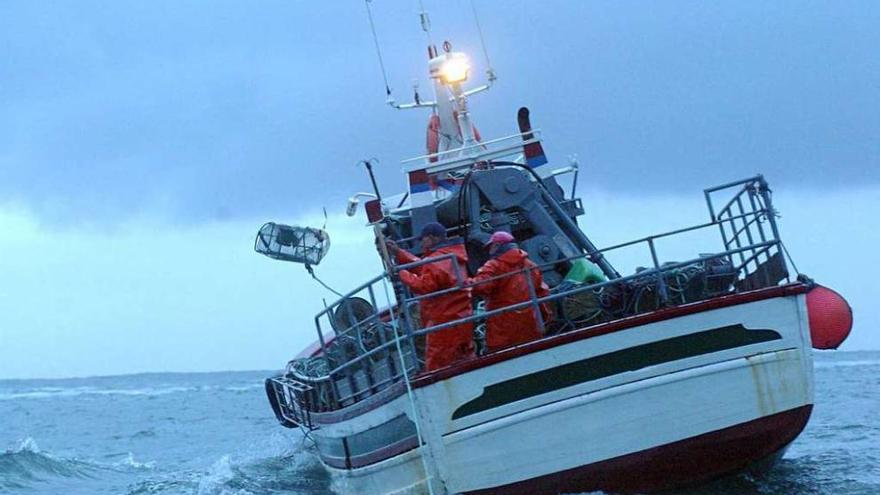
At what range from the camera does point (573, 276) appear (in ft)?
39.3

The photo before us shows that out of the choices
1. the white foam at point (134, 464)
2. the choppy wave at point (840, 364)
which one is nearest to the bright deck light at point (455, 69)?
the white foam at point (134, 464)

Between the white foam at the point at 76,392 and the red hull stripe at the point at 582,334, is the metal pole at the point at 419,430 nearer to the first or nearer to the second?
the red hull stripe at the point at 582,334

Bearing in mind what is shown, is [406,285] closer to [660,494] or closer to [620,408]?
[620,408]

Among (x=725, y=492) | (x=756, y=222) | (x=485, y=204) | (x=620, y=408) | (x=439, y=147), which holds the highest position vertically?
(x=439, y=147)

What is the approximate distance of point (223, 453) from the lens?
2614 cm

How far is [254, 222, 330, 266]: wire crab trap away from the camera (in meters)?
14.3

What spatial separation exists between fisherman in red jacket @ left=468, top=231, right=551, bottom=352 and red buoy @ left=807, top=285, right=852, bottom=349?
7.86 feet

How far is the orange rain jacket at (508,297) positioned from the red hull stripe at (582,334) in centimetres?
51

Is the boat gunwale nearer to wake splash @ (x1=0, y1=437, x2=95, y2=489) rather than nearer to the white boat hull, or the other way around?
the white boat hull

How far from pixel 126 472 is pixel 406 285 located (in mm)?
14223

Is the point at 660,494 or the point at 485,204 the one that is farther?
the point at 485,204

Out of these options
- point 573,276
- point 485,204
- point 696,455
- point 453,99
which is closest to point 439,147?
point 453,99

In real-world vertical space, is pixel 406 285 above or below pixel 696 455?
above

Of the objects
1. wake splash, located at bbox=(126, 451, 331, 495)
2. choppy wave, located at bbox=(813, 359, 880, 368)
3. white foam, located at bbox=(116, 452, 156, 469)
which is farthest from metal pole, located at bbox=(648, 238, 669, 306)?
choppy wave, located at bbox=(813, 359, 880, 368)
